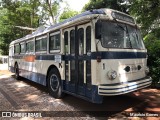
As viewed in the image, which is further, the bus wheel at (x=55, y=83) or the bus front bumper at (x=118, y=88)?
the bus wheel at (x=55, y=83)

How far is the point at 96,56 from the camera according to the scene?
17.5 feet

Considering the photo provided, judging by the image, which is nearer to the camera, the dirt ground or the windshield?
the windshield

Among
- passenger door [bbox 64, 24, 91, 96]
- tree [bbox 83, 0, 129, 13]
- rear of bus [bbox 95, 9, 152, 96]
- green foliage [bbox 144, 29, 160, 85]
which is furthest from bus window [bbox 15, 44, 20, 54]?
tree [bbox 83, 0, 129, 13]

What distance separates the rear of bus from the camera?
5.33 m

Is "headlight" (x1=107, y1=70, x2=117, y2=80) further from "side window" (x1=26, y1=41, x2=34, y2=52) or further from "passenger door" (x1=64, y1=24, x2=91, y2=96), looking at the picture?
"side window" (x1=26, y1=41, x2=34, y2=52)

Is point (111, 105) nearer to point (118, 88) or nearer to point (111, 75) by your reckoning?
point (118, 88)

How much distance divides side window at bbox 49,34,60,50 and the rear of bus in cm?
235

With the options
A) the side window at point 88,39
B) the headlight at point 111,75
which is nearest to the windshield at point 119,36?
the side window at point 88,39

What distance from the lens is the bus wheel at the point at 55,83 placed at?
24.5 ft

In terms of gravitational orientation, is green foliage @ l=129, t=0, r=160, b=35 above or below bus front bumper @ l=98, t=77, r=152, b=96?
above

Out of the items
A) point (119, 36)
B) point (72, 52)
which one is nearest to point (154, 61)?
point (119, 36)

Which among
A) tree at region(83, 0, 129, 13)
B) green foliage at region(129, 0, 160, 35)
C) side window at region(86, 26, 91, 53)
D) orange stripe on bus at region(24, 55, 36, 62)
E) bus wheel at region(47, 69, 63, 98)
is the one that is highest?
tree at region(83, 0, 129, 13)

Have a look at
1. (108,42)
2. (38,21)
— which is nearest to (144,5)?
(108,42)

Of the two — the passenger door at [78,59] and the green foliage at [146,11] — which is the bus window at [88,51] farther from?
the green foliage at [146,11]
